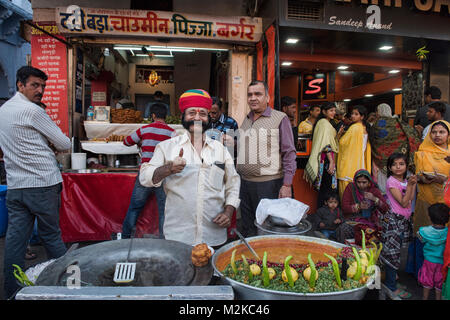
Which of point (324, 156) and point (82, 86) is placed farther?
point (82, 86)

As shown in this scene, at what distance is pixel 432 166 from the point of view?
11.7 feet

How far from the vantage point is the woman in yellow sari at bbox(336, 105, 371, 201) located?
180 inches

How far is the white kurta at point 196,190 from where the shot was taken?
1.93 m

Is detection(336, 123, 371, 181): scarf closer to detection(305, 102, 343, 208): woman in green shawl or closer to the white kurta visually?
detection(305, 102, 343, 208): woman in green shawl

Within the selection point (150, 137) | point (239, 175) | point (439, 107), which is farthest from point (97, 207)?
point (439, 107)

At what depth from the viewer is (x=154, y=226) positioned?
4258mm

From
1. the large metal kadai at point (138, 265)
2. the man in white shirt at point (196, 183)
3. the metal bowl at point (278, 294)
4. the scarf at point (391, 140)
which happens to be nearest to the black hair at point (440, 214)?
the scarf at point (391, 140)

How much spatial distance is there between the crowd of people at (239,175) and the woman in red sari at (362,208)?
1 centimetres

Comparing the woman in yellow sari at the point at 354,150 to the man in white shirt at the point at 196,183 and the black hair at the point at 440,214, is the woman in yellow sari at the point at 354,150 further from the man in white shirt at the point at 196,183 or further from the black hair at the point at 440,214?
the man in white shirt at the point at 196,183

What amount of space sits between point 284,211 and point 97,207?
353 centimetres

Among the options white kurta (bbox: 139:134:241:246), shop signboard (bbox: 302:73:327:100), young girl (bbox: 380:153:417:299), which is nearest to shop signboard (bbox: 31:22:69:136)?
white kurta (bbox: 139:134:241:246)

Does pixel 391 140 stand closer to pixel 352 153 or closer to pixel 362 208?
pixel 352 153

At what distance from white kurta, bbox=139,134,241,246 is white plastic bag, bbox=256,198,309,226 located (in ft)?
1.09
